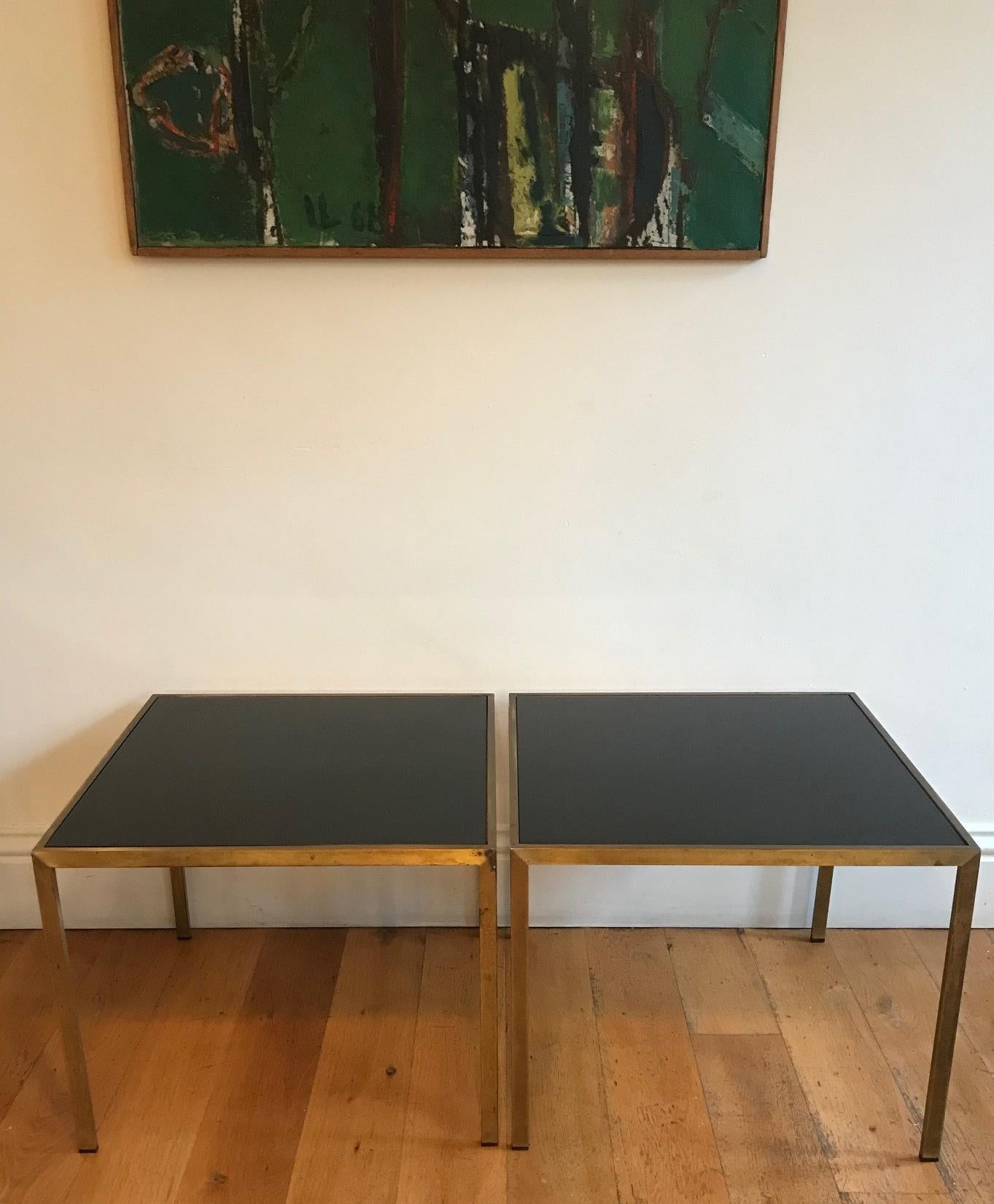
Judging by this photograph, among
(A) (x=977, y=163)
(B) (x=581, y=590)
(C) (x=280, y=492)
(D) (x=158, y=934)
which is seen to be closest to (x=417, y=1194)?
(D) (x=158, y=934)

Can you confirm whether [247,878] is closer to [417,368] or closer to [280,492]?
[280,492]

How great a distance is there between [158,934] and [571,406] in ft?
4.54

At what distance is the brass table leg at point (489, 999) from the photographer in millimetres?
1344

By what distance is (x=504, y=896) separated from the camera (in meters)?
1.98

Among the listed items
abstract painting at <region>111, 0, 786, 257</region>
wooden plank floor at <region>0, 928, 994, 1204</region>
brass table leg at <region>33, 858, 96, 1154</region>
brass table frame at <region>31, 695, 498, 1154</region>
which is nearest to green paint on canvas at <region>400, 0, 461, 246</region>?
abstract painting at <region>111, 0, 786, 257</region>

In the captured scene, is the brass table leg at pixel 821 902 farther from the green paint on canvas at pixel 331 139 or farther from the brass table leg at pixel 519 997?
the green paint on canvas at pixel 331 139

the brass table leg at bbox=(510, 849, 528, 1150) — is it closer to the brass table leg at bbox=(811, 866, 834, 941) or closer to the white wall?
the white wall

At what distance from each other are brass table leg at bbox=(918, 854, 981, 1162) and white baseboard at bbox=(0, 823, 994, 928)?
55 centimetres

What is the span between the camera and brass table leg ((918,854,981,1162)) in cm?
135

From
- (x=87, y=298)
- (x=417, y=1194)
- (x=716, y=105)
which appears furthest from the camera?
(x=87, y=298)

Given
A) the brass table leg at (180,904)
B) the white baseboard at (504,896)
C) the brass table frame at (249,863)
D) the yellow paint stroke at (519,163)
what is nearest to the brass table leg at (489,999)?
the brass table frame at (249,863)

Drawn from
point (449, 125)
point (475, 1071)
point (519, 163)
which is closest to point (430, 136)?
point (449, 125)

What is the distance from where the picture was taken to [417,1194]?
1.43 metres

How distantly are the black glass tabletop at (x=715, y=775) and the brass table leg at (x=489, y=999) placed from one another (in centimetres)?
8
